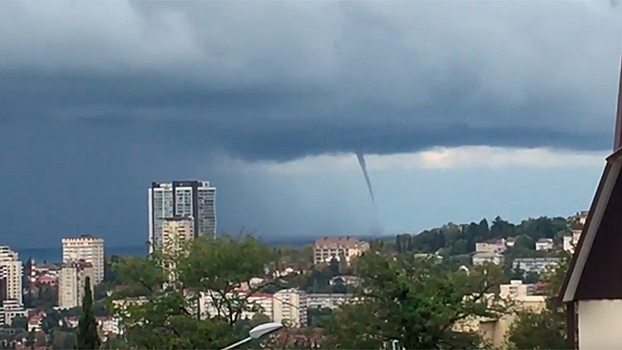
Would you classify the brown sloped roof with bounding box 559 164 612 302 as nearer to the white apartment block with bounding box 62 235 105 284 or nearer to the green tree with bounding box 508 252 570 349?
the green tree with bounding box 508 252 570 349

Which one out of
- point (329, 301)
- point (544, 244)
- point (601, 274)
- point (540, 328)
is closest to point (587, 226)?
point (601, 274)

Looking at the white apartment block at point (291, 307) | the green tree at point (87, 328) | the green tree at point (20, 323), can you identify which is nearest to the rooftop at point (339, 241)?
the white apartment block at point (291, 307)

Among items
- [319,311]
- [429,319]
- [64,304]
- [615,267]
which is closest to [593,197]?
[615,267]

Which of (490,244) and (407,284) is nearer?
(407,284)

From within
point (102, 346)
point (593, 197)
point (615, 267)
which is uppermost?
point (593, 197)

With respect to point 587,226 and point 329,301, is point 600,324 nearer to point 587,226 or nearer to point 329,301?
point 587,226

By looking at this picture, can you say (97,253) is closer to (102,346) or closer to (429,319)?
(102,346)

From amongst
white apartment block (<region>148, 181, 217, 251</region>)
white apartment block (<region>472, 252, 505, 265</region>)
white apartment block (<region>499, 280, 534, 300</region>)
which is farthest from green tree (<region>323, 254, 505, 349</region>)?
white apartment block (<region>148, 181, 217, 251</region>)
